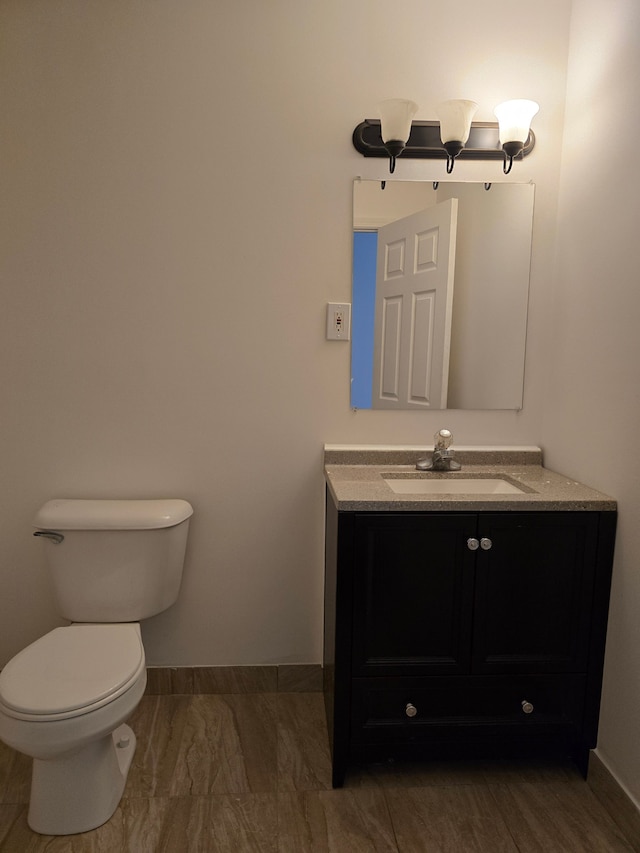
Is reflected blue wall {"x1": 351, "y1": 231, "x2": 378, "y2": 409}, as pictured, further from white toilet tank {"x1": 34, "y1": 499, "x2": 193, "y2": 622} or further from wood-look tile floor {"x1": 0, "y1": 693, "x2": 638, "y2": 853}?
wood-look tile floor {"x1": 0, "y1": 693, "x2": 638, "y2": 853}

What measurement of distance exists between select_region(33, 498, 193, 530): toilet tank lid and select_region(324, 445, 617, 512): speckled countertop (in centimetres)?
53

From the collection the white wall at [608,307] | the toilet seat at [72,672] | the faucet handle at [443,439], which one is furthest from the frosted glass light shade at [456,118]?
the toilet seat at [72,672]

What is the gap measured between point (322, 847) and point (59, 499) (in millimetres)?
1309

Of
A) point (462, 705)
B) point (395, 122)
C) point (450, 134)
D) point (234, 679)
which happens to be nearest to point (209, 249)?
point (395, 122)

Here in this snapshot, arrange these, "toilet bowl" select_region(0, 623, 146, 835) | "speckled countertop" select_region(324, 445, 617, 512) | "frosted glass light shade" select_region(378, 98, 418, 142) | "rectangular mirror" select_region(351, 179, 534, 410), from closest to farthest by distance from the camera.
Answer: "toilet bowl" select_region(0, 623, 146, 835), "speckled countertop" select_region(324, 445, 617, 512), "frosted glass light shade" select_region(378, 98, 418, 142), "rectangular mirror" select_region(351, 179, 534, 410)

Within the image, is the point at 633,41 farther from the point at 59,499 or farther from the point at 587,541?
the point at 59,499

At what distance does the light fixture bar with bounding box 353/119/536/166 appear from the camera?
1.99 m

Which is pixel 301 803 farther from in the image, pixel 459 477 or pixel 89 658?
pixel 459 477

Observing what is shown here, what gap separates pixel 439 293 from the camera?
2.08 metres

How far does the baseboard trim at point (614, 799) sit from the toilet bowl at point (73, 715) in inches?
51.6

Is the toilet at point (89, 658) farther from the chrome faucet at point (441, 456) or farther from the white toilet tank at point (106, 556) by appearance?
the chrome faucet at point (441, 456)

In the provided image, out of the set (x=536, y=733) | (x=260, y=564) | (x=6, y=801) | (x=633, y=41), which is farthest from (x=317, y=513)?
(x=633, y=41)

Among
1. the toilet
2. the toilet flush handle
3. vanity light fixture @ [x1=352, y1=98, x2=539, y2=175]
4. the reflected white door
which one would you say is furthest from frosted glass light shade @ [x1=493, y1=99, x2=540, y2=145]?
the toilet flush handle

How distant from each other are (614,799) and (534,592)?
0.58 meters
